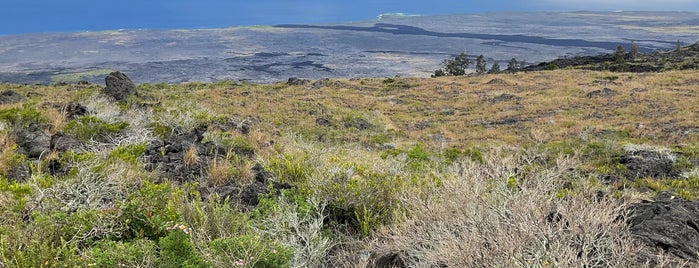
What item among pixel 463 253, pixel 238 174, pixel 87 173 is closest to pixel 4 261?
pixel 87 173

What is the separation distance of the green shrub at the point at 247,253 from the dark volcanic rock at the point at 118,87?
519 inches

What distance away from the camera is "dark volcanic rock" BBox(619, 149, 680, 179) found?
9188mm

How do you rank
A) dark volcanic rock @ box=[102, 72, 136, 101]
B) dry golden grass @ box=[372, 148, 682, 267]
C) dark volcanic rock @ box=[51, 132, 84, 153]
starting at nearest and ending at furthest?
dry golden grass @ box=[372, 148, 682, 267], dark volcanic rock @ box=[51, 132, 84, 153], dark volcanic rock @ box=[102, 72, 136, 101]

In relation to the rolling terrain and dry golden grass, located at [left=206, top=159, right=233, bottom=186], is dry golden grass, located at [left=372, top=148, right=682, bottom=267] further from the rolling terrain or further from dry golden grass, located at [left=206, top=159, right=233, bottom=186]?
the rolling terrain

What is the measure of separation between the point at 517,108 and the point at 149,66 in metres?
132

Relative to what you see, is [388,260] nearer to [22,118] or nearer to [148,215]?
[148,215]

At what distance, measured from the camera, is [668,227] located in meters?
3.32

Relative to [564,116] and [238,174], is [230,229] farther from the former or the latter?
[564,116]

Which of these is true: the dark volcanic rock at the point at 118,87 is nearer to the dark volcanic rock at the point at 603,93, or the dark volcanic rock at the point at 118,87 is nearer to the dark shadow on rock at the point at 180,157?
the dark shadow on rock at the point at 180,157

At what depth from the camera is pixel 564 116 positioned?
73.8ft

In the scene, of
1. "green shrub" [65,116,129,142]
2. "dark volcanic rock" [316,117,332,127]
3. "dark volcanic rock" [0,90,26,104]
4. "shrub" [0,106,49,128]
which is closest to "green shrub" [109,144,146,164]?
"green shrub" [65,116,129,142]

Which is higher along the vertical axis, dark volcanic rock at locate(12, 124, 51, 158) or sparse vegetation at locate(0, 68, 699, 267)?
dark volcanic rock at locate(12, 124, 51, 158)

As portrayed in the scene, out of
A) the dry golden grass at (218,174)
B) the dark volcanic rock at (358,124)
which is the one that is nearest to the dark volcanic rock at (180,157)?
the dry golden grass at (218,174)

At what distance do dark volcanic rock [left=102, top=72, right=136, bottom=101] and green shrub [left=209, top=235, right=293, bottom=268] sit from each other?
1319 cm
